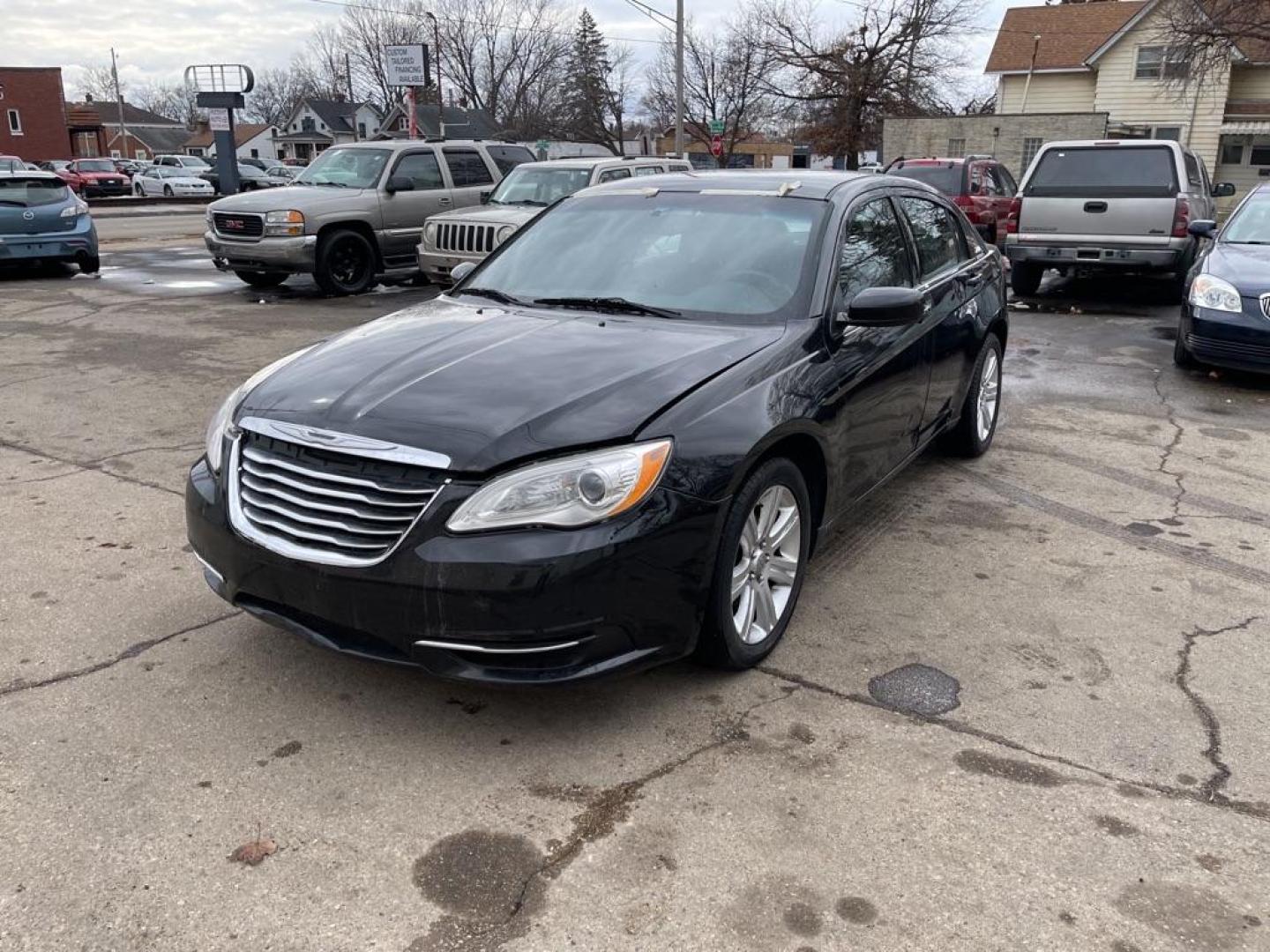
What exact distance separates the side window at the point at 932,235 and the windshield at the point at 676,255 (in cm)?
101

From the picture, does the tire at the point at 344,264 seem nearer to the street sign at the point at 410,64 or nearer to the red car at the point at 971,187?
the red car at the point at 971,187

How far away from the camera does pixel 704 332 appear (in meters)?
3.72

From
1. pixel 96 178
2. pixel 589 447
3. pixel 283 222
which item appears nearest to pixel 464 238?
pixel 283 222

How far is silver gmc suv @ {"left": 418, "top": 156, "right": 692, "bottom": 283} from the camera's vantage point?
11320mm

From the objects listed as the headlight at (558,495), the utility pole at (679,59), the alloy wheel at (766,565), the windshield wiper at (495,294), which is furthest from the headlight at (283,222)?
the utility pole at (679,59)

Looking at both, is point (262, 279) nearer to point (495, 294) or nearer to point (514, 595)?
point (495, 294)

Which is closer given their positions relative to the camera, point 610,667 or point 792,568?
point 610,667

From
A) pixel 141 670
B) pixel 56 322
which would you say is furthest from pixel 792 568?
pixel 56 322

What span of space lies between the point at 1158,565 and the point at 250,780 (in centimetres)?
389

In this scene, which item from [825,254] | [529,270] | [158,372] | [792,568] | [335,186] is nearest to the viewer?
[792,568]

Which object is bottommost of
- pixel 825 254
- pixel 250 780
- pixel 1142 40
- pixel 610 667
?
pixel 250 780

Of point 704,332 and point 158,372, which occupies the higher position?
point 704,332

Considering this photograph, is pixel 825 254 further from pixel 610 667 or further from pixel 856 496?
pixel 610 667

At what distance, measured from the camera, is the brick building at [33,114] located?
192ft
